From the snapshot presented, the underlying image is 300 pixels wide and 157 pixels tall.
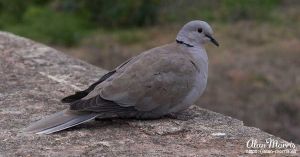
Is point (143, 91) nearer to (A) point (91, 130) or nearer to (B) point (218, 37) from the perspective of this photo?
(A) point (91, 130)

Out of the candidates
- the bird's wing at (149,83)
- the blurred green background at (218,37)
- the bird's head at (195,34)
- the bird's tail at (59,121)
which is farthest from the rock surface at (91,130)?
the blurred green background at (218,37)

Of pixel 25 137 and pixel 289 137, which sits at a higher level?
pixel 25 137

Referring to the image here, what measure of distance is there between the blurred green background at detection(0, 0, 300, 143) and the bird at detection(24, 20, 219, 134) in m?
4.49

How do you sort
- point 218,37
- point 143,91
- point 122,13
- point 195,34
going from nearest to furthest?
point 143,91
point 195,34
point 218,37
point 122,13

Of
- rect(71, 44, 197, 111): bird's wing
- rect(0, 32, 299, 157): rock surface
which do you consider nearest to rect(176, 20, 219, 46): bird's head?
rect(71, 44, 197, 111): bird's wing

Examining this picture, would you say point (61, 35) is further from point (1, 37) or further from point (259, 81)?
point (1, 37)

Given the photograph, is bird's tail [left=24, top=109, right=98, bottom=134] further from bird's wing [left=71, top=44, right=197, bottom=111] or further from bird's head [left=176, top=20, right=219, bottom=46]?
bird's head [left=176, top=20, right=219, bottom=46]

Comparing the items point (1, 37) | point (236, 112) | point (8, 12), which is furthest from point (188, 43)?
point (8, 12)

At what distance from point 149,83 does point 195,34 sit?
687 millimetres

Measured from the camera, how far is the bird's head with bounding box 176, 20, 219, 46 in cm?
521

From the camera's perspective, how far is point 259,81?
12.6 metres

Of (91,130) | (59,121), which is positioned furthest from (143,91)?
(59,121)

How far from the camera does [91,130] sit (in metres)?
4.50

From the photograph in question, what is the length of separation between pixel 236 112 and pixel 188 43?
5776mm
